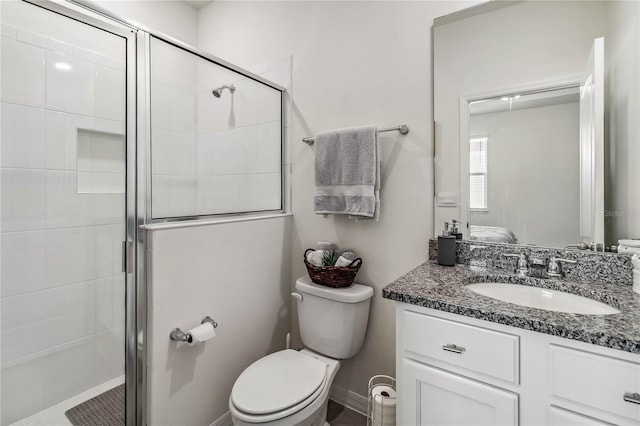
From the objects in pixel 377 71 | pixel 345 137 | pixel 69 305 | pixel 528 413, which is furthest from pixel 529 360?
pixel 69 305

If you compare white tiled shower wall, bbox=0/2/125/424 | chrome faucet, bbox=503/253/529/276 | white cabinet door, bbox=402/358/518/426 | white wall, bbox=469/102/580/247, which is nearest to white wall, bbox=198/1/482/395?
white wall, bbox=469/102/580/247

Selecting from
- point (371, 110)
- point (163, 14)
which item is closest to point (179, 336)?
point (371, 110)

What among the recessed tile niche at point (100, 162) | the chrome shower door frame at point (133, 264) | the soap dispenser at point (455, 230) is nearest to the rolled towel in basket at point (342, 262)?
the soap dispenser at point (455, 230)

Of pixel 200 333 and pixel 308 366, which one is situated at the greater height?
pixel 200 333

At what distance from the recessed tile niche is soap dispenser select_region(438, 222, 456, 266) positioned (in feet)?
4.38

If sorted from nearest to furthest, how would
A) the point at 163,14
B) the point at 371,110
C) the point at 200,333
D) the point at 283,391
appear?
the point at 283,391
the point at 200,333
the point at 371,110
the point at 163,14

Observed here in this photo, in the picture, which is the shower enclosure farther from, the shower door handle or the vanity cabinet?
the vanity cabinet

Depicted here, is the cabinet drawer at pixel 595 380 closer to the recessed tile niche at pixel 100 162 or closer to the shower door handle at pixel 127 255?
the shower door handle at pixel 127 255

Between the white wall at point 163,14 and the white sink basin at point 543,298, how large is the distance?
2.43 meters

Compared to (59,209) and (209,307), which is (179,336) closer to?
(209,307)

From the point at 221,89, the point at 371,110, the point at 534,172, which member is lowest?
the point at 534,172

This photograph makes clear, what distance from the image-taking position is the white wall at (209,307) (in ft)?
4.21

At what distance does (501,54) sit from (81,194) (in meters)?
1.85

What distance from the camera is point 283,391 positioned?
1.22 metres
